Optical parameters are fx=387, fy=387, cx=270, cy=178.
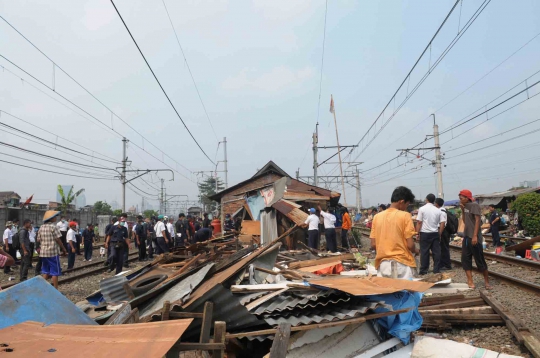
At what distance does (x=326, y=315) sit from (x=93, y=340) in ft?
6.97

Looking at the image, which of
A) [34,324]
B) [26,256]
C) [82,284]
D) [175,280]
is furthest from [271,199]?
[34,324]

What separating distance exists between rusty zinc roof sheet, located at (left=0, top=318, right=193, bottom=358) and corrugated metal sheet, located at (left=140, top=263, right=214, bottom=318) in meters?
1.57

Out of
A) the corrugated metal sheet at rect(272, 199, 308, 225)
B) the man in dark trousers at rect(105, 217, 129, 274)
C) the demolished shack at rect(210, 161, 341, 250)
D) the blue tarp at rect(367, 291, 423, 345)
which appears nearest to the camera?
the blue tarp at rect(367, 291, 423, 345)

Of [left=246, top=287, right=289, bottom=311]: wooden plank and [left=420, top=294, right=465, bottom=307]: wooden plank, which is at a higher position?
[left=246, top=287, right=289, bottom=311]: wooden plank

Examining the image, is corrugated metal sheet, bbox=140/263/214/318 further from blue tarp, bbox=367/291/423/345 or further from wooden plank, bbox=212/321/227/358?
blue tarp, bbox=367/291/423/345

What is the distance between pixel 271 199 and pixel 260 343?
1058 centimetres

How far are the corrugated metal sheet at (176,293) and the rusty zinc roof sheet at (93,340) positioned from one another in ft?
5.16

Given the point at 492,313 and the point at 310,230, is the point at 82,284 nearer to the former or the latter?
the point at 310,230

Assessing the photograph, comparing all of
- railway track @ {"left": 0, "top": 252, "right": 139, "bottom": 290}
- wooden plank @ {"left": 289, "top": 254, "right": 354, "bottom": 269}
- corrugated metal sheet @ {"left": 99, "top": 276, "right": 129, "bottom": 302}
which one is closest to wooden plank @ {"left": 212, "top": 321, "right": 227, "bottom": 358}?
corrugated metal sheet @ {"left": 99, "top": 276, "right": 129, "bottom": 302}

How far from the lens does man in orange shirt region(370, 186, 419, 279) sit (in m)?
4.61

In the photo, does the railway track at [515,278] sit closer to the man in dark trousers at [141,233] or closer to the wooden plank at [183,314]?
the wooden plank at [183,314]

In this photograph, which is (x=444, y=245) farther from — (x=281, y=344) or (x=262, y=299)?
(x=281, y=344)

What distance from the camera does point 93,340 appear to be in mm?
2400

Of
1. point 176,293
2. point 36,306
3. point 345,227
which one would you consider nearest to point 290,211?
point 345,227
